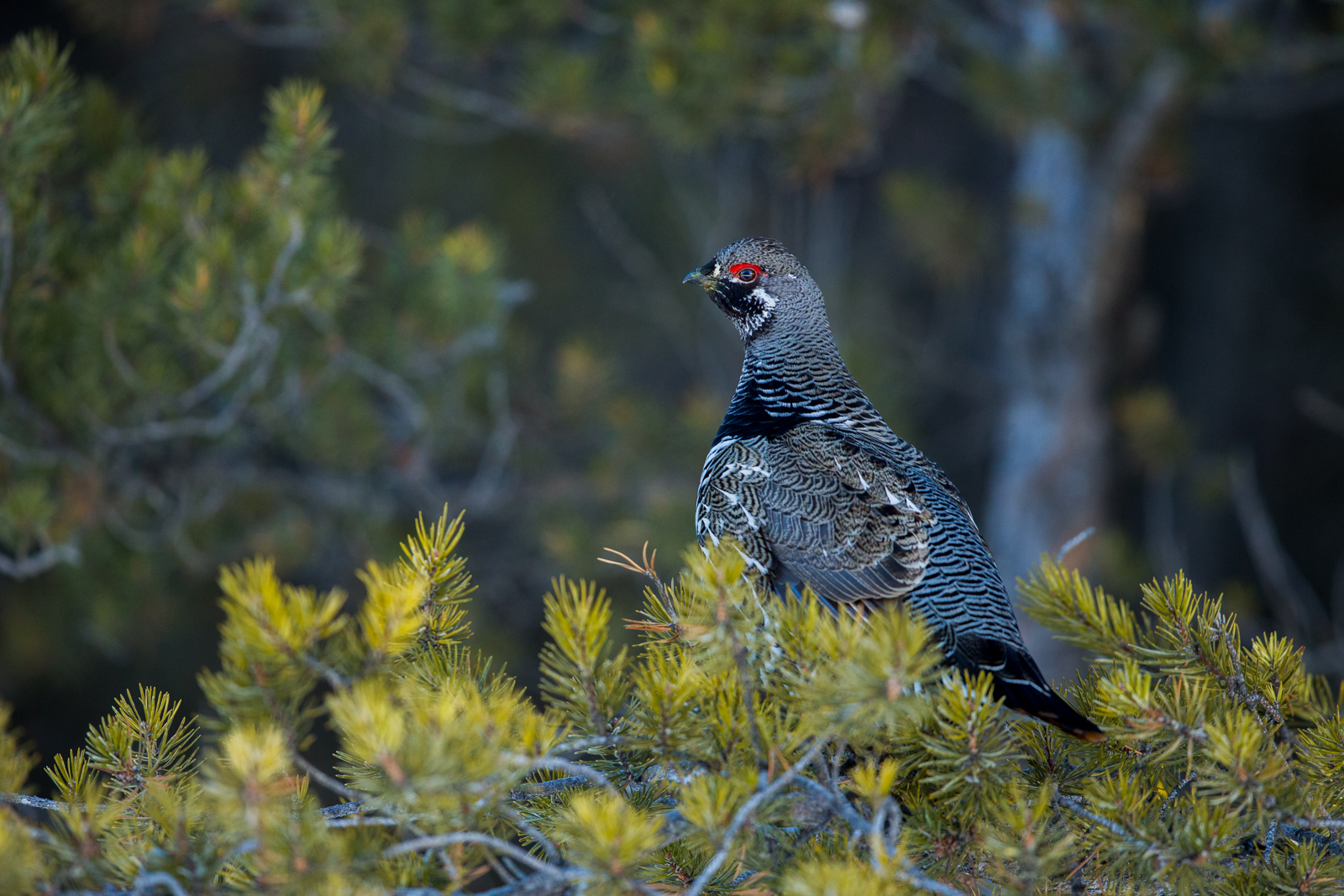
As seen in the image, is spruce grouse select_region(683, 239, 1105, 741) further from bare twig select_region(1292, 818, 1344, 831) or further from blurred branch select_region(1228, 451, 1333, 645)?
blurred branch select_region(1228, 451, 1333, 645)

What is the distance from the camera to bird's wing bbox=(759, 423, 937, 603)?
237 centimetres

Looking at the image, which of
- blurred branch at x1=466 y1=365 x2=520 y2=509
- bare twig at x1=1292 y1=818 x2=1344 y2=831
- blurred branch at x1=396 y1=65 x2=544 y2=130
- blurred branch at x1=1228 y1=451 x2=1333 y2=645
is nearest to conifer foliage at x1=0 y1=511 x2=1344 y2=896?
bare twig at x1=1292 y1=818 x2=1344 y2=831

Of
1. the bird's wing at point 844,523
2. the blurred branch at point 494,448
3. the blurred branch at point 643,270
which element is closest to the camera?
the bird's wing at point 844,523

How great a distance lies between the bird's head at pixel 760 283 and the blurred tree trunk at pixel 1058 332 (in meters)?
2.29

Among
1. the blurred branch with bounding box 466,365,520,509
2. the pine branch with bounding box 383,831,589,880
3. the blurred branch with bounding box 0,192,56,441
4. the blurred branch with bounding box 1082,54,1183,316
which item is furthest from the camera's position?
the blurred branch with bounding box 1082,54,1183,316

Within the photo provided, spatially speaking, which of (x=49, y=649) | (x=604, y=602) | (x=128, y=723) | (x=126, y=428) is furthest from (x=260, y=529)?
(x=604, y=602)

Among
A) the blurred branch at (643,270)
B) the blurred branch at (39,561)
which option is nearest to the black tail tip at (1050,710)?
the blurred branch at (39,561)

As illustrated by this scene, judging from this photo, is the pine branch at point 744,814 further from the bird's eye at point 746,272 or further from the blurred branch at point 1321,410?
the blurred branch at point 1321,410

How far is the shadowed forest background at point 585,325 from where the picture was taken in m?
3.31

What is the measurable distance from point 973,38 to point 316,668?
4.74 m

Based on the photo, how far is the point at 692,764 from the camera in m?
1.53

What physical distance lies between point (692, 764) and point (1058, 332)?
13.4ft

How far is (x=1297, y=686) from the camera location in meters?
1.79

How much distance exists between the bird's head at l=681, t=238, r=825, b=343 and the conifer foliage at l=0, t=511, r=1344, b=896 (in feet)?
4.56
